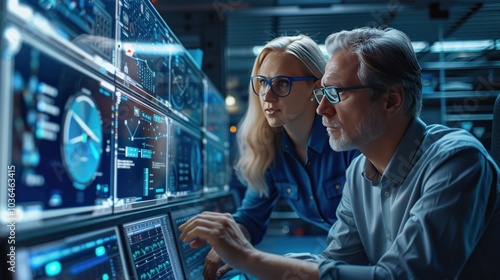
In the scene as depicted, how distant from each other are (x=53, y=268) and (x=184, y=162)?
112 cm

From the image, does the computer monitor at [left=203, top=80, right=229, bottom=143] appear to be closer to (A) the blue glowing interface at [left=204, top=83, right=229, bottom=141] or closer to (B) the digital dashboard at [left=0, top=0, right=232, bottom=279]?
(A) the blue glowing interface at [left=204, top=83, right=229, bottom=141]

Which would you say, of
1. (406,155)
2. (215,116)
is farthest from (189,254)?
(215,116)

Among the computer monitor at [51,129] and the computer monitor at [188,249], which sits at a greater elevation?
the computer monitor at [51,129]

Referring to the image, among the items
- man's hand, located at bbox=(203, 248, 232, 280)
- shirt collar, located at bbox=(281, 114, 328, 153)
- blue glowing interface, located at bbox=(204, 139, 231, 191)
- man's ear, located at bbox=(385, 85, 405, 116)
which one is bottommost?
man's hand, located at bbox=(203, 248, 232, 280)

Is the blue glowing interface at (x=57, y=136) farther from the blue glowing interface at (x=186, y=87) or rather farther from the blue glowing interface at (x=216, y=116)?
the blue glowing interface at (x=216, y=116)

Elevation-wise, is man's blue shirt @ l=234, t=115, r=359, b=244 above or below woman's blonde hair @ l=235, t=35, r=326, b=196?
below

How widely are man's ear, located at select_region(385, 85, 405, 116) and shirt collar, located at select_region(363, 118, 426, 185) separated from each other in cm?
7

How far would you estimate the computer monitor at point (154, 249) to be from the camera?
1.00 meters

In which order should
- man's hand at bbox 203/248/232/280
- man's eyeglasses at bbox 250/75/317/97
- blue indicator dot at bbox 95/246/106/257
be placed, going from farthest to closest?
man's eyeglasses at bbox 250/75/317/97, man's hand at bbox 203/248/232/280, blue indicator dot at bbox 95/246/106/257

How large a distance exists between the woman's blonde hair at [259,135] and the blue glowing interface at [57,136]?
836 millimetres

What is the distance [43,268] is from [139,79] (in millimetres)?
629

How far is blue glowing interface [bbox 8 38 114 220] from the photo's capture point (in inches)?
24.3

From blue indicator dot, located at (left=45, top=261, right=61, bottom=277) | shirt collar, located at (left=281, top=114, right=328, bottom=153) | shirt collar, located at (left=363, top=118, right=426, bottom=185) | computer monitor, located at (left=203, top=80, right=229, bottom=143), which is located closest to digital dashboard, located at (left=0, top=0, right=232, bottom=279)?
blue indicator dot, located at (left=45, top=261, right=61, bottom=277)

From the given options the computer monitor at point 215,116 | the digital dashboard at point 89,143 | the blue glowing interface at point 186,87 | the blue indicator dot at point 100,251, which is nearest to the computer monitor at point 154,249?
the digital dashboard at point 89,143
